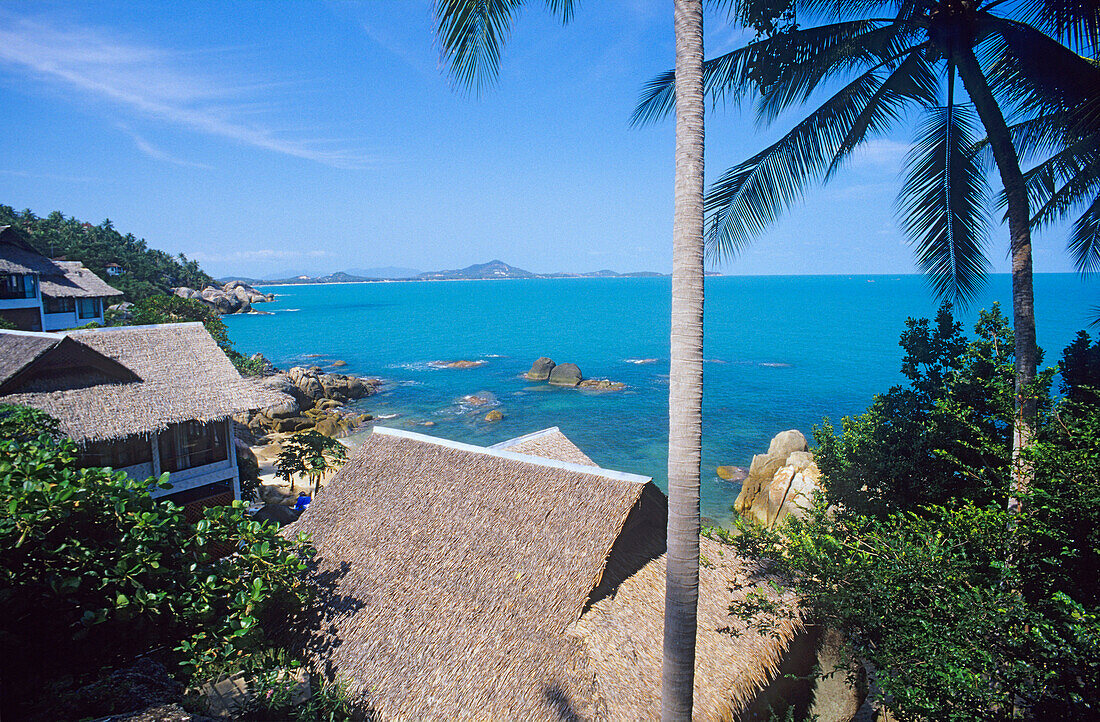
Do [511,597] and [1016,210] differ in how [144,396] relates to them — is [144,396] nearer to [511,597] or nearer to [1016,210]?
[511,597]

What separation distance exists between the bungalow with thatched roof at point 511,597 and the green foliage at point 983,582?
1.03 meters

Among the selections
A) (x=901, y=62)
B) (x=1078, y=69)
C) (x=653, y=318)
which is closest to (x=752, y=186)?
(x=901, y=62)

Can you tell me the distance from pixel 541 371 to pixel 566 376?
2654 mm

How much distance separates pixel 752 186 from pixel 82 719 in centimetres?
733

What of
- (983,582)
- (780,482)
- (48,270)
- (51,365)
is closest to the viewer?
(983,582)

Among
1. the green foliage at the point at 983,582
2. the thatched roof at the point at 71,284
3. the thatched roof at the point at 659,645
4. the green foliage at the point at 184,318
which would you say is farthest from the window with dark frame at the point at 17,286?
the green foliage at the point at 983,582

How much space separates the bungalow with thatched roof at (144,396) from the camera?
970cm

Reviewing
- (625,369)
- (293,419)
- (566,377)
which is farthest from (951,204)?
(625,369)

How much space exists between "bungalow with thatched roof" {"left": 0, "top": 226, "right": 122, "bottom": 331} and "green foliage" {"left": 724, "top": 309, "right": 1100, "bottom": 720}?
28919 mm

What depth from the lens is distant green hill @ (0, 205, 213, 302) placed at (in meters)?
43.1

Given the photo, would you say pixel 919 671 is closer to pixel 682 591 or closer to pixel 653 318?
pixel 682 591

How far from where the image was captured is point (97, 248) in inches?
1891

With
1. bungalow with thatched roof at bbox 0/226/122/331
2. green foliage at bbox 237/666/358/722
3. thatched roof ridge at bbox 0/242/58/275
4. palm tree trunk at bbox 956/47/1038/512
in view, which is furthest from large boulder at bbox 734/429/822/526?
bungalow with thatched roof at bbox 0/226/122/331

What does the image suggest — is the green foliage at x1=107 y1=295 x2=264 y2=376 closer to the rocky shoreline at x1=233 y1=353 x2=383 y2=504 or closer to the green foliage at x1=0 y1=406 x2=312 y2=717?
the rocky shoreline at x1=233 y1=353 x2=383 y2=504
